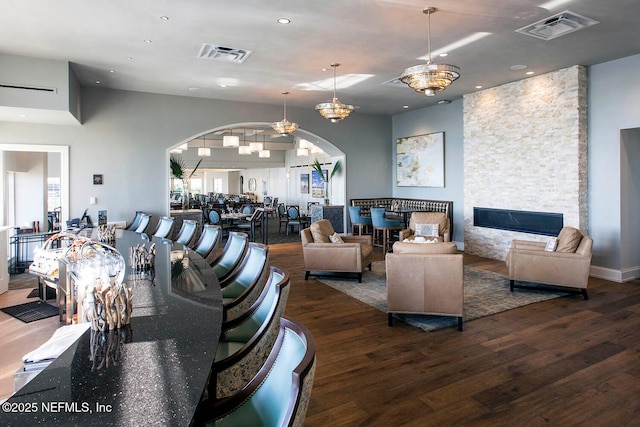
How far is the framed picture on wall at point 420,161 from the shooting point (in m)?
9.47

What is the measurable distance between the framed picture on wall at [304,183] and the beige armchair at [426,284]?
13.0 metres

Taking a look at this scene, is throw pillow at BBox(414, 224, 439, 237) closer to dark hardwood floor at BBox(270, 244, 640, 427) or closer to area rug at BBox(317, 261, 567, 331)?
area rug at BBox(317, 261, 567, 331)

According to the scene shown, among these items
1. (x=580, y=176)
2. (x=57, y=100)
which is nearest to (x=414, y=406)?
(x=580, y=176)

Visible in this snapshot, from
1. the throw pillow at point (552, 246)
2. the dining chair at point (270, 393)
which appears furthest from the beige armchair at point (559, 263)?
the dining chair at point (270, 393)

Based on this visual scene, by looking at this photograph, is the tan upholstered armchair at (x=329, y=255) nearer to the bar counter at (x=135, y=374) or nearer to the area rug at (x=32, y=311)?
the area rug at (x=32, y=311)

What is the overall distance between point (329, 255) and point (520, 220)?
379 cm

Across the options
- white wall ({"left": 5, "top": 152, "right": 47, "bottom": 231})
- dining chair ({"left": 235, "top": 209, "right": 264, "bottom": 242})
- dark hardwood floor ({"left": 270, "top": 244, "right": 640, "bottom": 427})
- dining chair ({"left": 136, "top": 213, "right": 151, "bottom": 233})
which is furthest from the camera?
dining chair ({"left": 235, "top": 209, "right": 264, "bottom": 242})

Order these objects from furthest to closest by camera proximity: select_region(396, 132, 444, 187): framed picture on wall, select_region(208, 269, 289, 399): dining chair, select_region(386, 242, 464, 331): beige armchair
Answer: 1. select_region(396, 132, 444, 187): framed picture on wall
2. select_region(386, 242, 464, 331): beige armchair
3. select_region(208, 269, 289, 399): dining chair

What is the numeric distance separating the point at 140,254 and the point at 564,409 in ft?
10.6

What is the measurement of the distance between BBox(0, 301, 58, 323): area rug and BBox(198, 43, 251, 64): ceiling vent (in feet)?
12.4

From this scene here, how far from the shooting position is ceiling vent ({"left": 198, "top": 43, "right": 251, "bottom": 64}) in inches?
215

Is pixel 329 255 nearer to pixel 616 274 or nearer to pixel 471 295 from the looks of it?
pixel 471 295

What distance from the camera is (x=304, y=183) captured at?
17.4 meters

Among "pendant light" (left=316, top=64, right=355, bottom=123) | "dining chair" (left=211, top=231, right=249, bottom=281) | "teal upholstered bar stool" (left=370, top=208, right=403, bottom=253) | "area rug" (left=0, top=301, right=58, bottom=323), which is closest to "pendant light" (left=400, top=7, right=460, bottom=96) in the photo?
"pendant light" (left=316, top=64, right=355, bottom=123)
